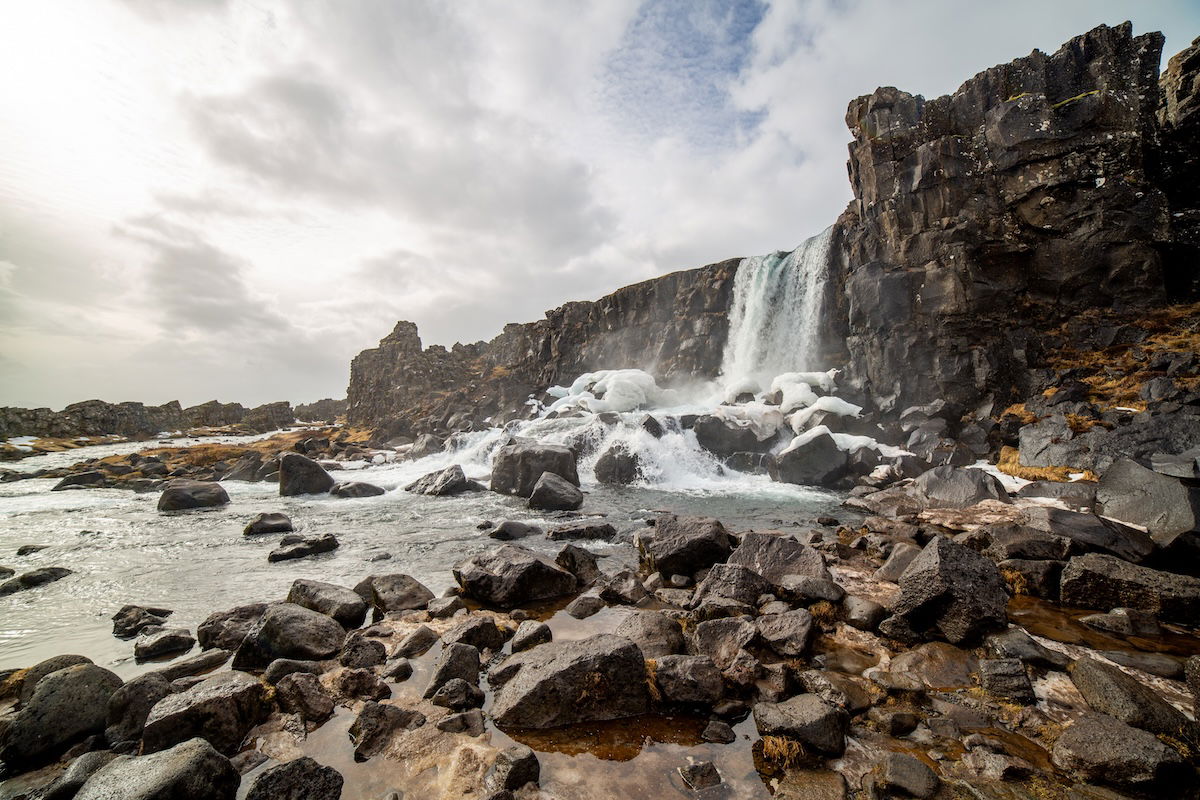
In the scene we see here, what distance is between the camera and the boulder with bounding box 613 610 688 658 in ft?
20.3

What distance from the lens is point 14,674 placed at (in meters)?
5.73

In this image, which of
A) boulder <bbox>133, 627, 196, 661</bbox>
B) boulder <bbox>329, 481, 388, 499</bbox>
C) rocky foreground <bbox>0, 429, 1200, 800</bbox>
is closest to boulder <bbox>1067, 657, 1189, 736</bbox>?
rocky foreground <bbox>0, 429, 1200, 800</bbox>

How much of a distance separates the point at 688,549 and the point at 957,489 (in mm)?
12065

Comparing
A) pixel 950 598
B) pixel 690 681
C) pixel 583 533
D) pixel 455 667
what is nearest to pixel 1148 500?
pixel 950 598

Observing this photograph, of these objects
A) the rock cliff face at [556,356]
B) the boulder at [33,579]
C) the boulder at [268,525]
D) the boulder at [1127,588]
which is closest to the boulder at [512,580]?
the boulder at [1127,588]

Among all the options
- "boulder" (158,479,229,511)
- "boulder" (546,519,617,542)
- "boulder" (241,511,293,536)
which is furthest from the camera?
"boulder" (158,479,229,511)

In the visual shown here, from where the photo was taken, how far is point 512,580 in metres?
8.40

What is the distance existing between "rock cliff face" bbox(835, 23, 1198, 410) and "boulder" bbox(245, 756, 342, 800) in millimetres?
32416

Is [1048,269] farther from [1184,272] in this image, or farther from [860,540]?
[860,540]

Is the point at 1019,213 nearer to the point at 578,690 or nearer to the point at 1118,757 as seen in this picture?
the point at 1118,757

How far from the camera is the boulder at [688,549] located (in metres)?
9.76

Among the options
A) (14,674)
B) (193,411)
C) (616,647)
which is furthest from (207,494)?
(193,411)

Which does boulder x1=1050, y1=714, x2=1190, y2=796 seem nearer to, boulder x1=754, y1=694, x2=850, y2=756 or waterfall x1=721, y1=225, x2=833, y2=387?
boulder x1=754, y1=694, x2=850, y2=756

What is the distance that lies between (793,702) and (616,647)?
6.30 ft
